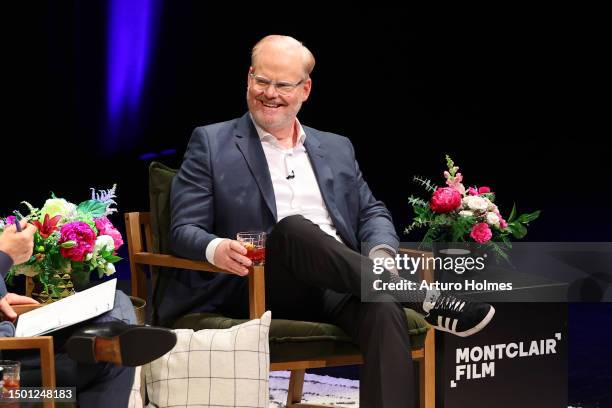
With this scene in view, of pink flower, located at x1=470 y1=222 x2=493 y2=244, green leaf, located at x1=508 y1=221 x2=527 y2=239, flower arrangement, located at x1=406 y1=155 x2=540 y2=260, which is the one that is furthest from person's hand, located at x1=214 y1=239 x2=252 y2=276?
green leaf, located at x1=508 y1=221 x2=527 y2=239

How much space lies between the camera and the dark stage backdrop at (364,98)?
487 cm

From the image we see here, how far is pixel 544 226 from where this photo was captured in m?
5.94

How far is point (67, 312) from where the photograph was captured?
7.63 ft

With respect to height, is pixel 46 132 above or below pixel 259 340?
above

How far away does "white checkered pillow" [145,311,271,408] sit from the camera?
2600 mm

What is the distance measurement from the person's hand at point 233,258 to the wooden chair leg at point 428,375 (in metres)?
0.64

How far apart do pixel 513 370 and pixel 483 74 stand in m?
2.91

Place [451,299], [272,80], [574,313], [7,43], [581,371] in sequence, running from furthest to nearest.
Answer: [574,313]
[7,43]
[581,371]
[272,80]
[451,299]

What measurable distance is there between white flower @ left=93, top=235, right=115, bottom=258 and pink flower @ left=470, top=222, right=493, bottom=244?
126 centimetres

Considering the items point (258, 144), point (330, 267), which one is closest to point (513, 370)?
point (330, 267)

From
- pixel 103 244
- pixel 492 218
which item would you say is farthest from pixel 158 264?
pixel 492 218

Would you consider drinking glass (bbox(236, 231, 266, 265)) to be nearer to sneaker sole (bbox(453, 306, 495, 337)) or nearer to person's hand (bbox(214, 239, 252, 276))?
person's hand (bbox(214, 239, 252, 276))

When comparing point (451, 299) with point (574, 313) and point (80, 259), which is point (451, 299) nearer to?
point (80, 259)

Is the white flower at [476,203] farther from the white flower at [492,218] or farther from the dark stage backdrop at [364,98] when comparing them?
the dark stage backdrop at [364,98]
